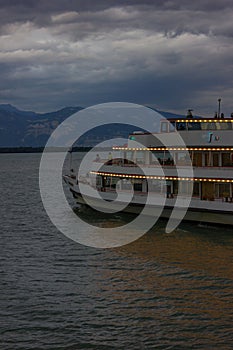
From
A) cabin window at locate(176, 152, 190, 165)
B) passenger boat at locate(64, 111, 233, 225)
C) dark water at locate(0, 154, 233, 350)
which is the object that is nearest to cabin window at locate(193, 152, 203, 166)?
passenger boat at locate(64, 111, 233, 225)

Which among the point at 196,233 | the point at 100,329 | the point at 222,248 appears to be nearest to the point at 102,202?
the point at 196,233

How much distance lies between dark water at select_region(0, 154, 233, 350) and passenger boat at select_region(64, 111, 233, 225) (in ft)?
9.00

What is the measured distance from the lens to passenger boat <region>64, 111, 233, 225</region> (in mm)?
35000

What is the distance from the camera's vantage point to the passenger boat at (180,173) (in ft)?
115

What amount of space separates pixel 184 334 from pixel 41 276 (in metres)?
9.03

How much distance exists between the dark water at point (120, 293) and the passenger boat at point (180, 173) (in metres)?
2.74

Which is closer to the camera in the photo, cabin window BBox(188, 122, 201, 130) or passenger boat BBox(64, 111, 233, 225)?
passenger boat BBox(64, 111, 233, 225)

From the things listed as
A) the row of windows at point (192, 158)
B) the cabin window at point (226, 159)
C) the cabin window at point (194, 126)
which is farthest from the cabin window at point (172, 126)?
the cabin window at point (226, 159)

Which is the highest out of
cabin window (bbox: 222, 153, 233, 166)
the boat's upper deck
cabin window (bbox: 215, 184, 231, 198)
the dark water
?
the boat's upper deck

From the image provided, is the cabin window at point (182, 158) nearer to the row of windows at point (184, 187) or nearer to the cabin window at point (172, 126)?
the row of windows at point (184, 187)

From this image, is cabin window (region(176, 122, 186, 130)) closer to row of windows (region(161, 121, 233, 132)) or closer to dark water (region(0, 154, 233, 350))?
row of windows (region(161, 121, 233, 132))

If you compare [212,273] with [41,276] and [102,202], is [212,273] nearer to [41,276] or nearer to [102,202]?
[41,276]

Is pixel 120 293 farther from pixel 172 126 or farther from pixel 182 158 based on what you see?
pixel 172 126

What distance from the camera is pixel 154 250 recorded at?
2931 cm
